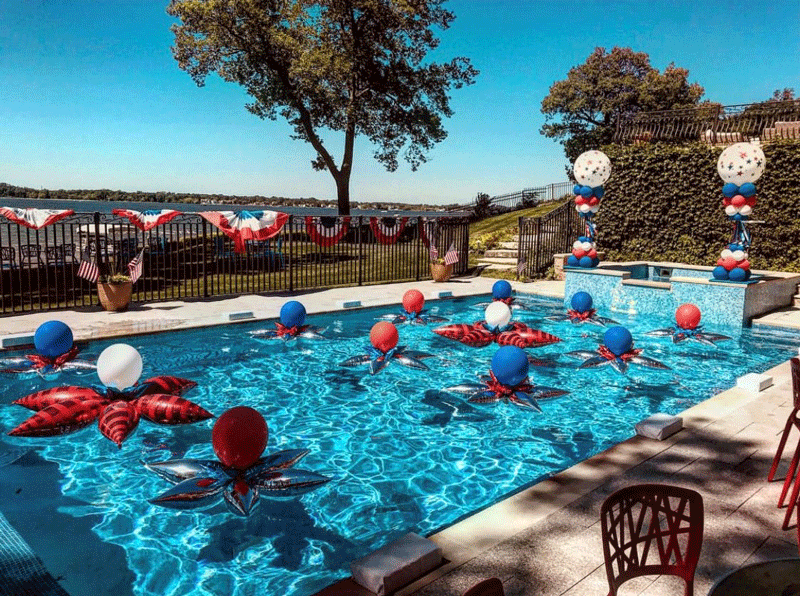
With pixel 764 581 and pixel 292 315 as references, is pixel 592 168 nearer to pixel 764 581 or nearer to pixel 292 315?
pixel 292 315

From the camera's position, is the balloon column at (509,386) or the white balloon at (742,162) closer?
the balloon column at (509,386)

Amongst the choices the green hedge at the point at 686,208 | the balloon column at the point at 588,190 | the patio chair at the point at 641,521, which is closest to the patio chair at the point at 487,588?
the patio chair at the point at 641,521

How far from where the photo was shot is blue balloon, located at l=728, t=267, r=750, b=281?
13.5 m

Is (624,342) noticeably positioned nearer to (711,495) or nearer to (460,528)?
(711,495)

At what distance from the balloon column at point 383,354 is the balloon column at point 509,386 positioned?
1529mm

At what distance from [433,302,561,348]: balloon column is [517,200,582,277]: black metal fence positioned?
28.4ft

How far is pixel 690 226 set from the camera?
766 inches

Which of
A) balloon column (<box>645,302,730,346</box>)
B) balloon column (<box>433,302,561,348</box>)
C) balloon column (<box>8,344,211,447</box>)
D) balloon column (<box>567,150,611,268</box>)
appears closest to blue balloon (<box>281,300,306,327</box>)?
balloon column (<box>433,302,561,348</box>)

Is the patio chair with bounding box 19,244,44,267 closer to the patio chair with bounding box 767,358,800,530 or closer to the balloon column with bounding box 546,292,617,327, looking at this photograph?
the balloon column with bounding box 546,292,617,327

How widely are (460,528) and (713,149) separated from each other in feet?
61.4

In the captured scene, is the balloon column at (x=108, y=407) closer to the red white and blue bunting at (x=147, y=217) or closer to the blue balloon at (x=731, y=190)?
the red white and blue bunting at (x=147, y=217)

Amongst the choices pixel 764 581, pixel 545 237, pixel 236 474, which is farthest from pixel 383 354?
pixel 545 237

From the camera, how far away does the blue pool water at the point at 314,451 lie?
4656 mm

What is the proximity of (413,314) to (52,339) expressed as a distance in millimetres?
7266
